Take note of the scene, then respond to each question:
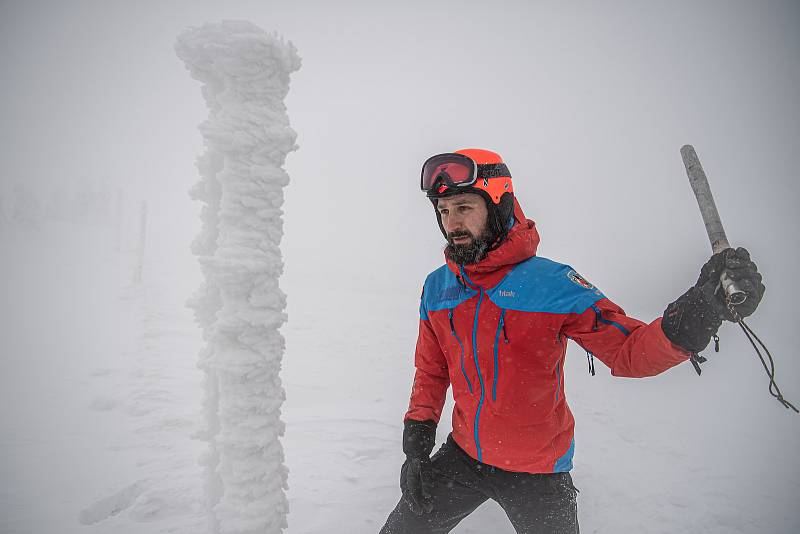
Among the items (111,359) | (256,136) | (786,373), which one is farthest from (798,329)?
(111,359)

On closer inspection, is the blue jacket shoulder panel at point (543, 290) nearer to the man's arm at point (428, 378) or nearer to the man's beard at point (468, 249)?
the man's beard at point (468, 249)

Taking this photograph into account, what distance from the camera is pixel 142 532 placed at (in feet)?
10.5

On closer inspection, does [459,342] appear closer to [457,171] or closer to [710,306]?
[457,171]

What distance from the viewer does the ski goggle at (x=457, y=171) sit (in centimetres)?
226

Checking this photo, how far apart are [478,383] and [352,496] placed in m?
2.65

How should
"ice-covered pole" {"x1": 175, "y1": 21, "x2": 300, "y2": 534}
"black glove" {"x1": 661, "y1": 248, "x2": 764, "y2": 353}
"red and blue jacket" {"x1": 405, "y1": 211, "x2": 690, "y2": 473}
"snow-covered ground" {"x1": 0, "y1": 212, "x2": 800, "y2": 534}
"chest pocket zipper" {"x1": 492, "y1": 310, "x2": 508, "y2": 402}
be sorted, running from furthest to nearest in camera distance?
"snow-covered ground" {"x1": 0, "y1": 212, "x2": 800, "y2": 534} < "ice-covered pole" {"x1": 175, "y1": 21, "x2": 300, "y2": 534} < "chest pocket zipper" {"x1": 492, "y1": 310, "x2": 508, "y2": 402} < "red and blue jacket" {"x1": 405, "y1": 211, "x2": 690, "y2": 473} < "black glove" {"x1": 661, "y1": 248, "x2": 764, "y2": 353}

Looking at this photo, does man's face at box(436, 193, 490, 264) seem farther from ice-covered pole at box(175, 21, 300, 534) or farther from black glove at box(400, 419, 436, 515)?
ice-covered pole at box(175, 21, 300, 534)

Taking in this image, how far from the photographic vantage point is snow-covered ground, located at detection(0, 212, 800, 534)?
362 cm

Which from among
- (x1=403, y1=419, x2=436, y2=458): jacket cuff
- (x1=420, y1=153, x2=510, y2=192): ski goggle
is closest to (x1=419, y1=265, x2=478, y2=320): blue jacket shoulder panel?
(x1=420, y1=153, x2=510, y2=192): ski goggle

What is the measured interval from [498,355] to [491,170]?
46.2 inches

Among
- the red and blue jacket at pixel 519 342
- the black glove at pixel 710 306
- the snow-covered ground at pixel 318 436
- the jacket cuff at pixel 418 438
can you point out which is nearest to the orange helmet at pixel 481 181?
the red and blue jacket at pixel 519 342

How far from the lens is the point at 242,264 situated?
107 inches

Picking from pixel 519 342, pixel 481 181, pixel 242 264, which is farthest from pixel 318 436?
pixel 481 181

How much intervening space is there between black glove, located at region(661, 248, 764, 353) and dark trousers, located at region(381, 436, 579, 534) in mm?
1190
